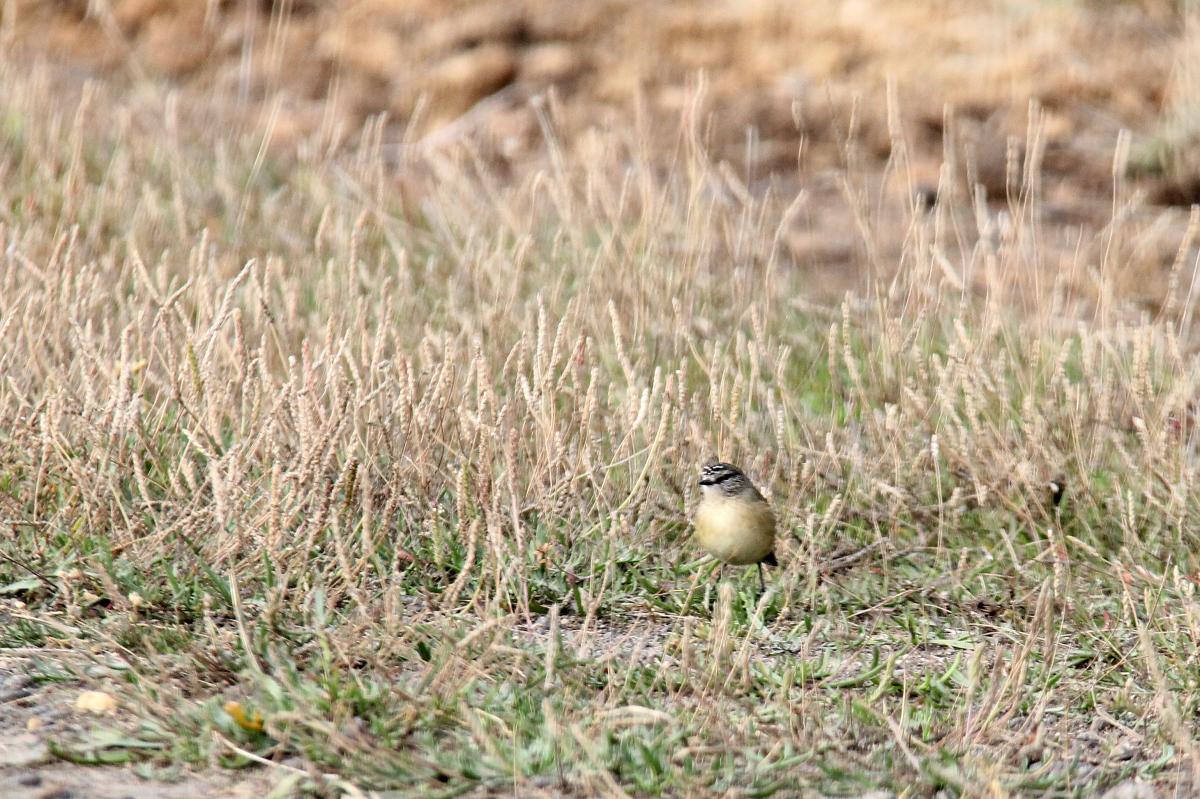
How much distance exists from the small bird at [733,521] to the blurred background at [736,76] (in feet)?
12.8

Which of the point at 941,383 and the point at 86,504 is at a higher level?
the point at 86,504

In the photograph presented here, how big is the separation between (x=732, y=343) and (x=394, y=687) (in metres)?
2.96

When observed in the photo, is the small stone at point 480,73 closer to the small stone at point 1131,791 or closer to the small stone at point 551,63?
the small stone at point 551,63

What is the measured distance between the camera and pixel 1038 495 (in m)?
5.13

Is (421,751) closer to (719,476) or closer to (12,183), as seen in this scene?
(719,476)

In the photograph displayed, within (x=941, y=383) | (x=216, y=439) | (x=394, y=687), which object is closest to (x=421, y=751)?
(x=394, y=687)

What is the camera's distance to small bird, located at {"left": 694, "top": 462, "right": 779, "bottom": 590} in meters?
4.32

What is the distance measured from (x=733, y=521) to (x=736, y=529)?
2 centimetres

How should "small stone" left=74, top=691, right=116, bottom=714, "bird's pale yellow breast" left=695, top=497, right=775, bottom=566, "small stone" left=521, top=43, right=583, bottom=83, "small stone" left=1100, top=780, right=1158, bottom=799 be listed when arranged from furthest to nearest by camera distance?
"small stone" left=521, top=43, right=583, bottom=83 < "bird's pale yellow breast" left=695, top=497, right=775, bottom=566 < "small stone" left=74, top=691, right=116, bottom=714 < "small stone" left=1100, top=780, right=1158, bottom=799

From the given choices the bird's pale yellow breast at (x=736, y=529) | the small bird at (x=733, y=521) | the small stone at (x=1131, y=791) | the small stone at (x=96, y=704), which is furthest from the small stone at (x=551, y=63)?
the small stone at (x=1131, y=791)

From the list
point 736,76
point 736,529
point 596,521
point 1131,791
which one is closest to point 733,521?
point 736,529

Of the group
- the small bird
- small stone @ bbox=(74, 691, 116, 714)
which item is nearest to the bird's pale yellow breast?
the small bird

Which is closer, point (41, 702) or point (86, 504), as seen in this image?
point (41, 702)

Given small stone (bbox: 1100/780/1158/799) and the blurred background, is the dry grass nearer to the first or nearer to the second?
small stone (bbox: 1100/780/1158/799)
